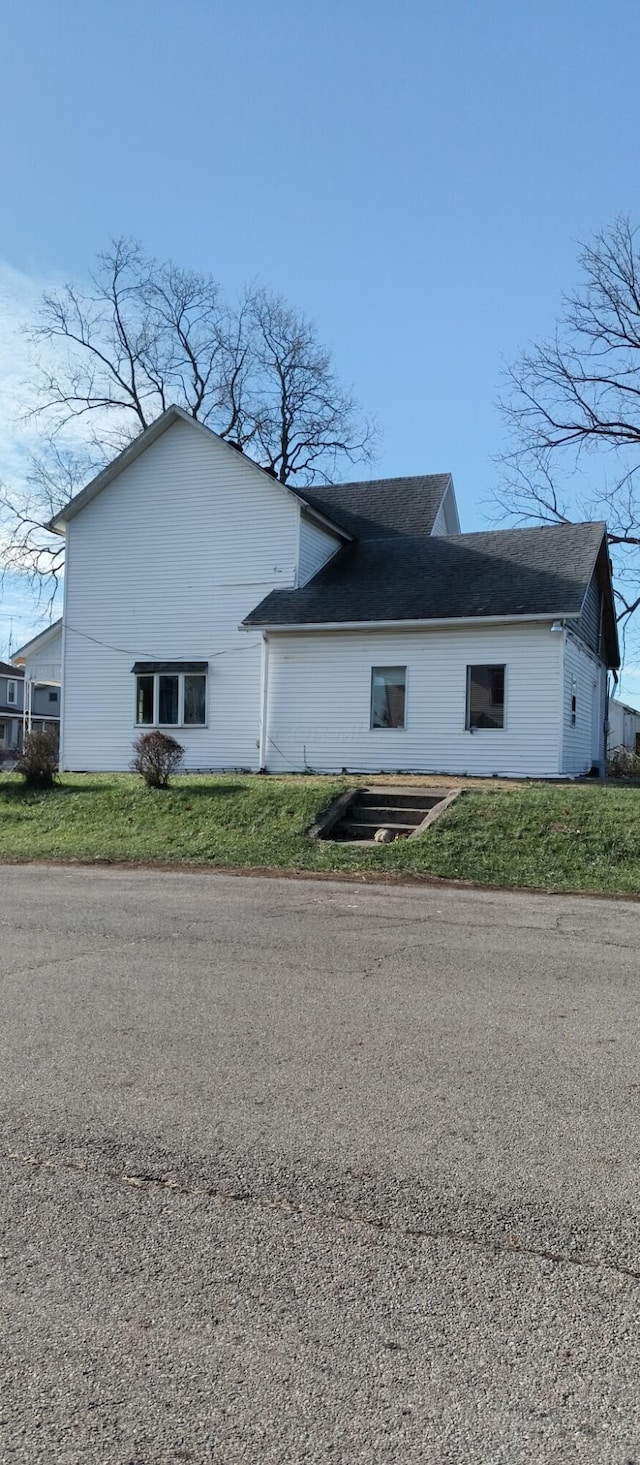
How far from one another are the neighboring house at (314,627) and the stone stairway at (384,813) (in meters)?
3.83

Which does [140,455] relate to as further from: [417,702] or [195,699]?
[417,702]

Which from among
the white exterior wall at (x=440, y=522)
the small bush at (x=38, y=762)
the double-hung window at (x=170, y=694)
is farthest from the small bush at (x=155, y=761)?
the white exterior wall at (x=440, y=522)

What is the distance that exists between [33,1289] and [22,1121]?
1.21 metres

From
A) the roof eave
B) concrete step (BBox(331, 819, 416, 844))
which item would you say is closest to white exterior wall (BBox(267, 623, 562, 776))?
the roof eave

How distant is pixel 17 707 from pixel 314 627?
41.1 m

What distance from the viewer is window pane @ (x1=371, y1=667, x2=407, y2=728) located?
19469mm

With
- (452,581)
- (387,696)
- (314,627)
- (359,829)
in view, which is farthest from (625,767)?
(359,829)

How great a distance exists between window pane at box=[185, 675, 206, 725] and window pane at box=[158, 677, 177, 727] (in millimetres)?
339

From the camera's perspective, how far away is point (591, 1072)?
4641 mm

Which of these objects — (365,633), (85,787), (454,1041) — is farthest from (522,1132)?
(365,633)

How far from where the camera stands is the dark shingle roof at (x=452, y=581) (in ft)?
60.4

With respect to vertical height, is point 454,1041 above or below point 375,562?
below

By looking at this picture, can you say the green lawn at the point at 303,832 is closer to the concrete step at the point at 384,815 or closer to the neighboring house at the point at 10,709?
the concrete step at the point at 384,815

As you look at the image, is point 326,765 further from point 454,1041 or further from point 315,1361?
point 315,1361
